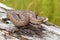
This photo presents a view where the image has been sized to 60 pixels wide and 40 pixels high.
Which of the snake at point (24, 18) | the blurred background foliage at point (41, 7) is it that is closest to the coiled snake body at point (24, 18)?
the snake at point (24, 18)

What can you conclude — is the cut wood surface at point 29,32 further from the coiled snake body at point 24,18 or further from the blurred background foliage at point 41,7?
the blurred background foliage at point 41,7

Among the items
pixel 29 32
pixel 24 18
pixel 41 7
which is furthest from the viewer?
pixel 41 7

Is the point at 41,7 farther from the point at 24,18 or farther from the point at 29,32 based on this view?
the point at 29,32

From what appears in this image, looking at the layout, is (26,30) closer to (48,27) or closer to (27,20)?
(27,20)

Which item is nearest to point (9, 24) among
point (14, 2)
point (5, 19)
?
point (5, 19)

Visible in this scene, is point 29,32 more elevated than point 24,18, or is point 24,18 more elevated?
point 24,18

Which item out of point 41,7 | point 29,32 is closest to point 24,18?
point 29,32
